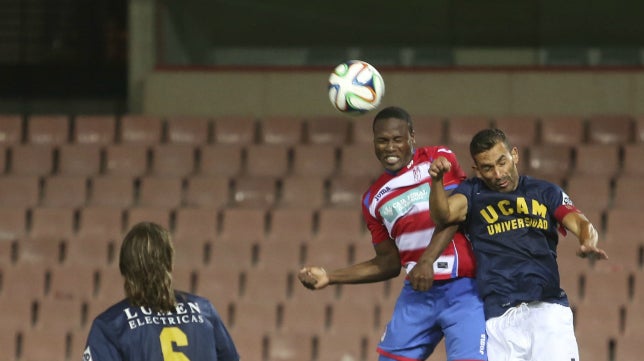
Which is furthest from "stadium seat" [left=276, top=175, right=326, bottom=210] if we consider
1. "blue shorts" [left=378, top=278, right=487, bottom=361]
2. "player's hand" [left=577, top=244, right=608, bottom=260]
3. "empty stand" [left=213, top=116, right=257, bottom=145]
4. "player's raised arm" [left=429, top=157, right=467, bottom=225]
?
"player's hand" [left=577, top=244, right=608, bottom=260]

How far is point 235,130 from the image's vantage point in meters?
10.3

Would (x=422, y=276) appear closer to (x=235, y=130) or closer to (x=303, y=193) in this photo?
(x=303, y=193)

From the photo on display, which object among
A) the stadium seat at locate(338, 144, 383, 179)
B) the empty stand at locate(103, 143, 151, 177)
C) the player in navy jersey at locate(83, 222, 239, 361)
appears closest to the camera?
the player in navy jersey at locate(83, 222, 239, 361)

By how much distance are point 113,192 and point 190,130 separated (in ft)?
2.94

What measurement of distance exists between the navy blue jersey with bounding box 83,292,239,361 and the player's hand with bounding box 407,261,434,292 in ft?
4.15

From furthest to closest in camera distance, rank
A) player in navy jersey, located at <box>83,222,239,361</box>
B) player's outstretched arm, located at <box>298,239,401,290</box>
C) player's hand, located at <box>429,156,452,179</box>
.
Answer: player's outstretched arm, located at <box>298,239,401,290</box>
player's hand, located at <box>429,156,452,179</box>
player in navy jersey, located at <box>83,222,239,361</box>

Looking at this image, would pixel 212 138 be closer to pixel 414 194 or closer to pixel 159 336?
pixel 414 194

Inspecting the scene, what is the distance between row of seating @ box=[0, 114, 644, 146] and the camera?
9.81m

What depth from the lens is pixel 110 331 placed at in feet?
12.8

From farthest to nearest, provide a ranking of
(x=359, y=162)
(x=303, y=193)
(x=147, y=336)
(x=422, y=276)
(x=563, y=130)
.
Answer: (x=563, y=130), (x=359, y=162), (x=303, y=193), (x=422, y=276), (x=147, y=336)

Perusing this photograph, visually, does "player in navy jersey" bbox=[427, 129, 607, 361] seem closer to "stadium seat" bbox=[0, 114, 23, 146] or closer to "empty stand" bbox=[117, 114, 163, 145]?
"empty stand" bbox=[117, 114, 163, 145]

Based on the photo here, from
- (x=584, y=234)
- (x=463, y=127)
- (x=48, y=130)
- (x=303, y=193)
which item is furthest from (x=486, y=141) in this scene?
(x=48, y=130)

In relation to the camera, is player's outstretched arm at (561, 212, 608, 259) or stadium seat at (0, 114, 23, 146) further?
stadium seat at (0, 114, 23, 146)

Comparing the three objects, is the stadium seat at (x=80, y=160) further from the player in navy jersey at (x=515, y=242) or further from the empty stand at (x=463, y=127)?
the player in navy jersey at (x=515, y=242)
